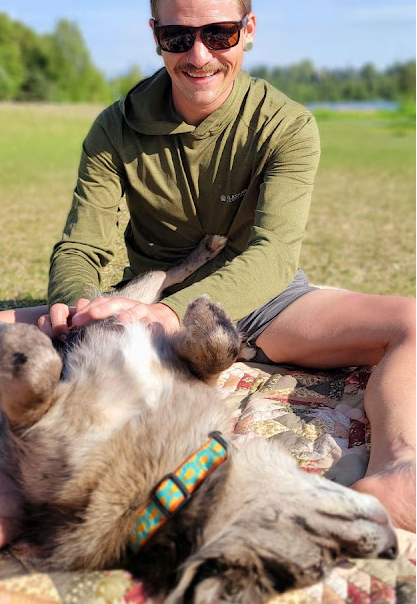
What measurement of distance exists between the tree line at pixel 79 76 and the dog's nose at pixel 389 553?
66889 millimetres

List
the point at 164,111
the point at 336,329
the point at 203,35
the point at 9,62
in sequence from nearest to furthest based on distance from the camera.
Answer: the point at 203,35
the point at 336,329
the point at 164,111
the point at 9,62

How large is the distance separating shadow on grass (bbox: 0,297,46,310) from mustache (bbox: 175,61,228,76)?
296 cm

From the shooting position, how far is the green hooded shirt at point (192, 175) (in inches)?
142

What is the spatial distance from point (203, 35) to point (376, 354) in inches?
77.2

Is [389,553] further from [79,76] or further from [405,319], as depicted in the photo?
[79,76]

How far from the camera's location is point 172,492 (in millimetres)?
2164

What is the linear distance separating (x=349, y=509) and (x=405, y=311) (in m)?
1.47

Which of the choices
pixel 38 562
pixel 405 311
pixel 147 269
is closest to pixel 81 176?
→ pixel 147 269

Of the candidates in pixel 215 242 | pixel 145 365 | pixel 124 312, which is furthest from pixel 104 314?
pixel 215 242

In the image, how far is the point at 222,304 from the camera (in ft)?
10.3

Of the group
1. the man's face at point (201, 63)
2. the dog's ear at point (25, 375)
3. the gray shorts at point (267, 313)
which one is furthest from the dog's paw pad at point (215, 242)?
the dog's ear at point (25, 375)

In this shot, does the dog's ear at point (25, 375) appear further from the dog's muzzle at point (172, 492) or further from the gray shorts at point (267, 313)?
the gray shorts at point (267, 313)

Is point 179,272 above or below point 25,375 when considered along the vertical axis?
below

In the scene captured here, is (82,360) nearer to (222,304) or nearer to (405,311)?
(222,304)
